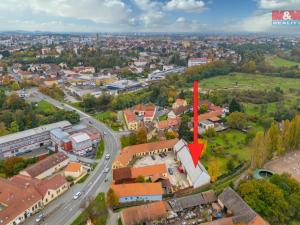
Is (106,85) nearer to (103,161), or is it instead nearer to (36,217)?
(103,161)

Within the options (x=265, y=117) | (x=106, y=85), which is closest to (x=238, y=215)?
(x=265, y=117)

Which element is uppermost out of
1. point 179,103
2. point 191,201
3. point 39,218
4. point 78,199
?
point 179,103

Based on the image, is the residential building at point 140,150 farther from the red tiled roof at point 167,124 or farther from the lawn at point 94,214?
the lawn at point 94,214

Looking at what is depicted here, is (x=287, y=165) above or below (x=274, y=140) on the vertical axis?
below

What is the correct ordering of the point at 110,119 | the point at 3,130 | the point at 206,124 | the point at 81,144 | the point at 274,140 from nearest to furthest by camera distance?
the point at 274,140
the point at 81,144
the point at 3,130
the point at 206,124
the point at 110,119

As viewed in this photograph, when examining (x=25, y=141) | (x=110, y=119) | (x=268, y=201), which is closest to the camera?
(x=268, y=201)

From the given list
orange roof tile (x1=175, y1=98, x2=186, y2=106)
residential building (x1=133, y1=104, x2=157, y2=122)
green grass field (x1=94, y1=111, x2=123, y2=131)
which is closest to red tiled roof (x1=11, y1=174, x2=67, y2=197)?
green grass field (x1=94, y1=111, x2=123, y2=131)

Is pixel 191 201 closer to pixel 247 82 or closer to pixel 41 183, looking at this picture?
pixel 41 183

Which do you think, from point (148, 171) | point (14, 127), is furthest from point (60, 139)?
point (148, 171)
